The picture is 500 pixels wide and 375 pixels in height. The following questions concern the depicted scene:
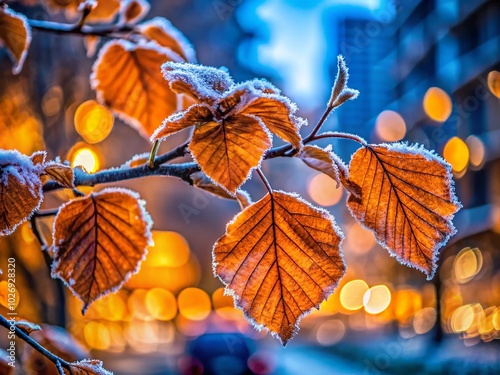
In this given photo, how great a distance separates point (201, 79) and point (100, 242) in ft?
0.68

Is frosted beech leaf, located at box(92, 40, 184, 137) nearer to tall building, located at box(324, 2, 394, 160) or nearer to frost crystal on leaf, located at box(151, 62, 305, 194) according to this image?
frost crystal on leaf, located at box(151, 62, 305, 194)

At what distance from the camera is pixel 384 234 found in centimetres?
48

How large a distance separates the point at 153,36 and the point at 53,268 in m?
0.39

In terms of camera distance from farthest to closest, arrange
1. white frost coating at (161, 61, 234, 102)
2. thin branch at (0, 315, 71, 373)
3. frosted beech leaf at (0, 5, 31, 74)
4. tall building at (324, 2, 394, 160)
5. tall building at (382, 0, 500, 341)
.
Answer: tall building at (324, 2, 394, 160) → tall building at (382, 0, 500, 341) → frosted beech leaf at (0, 5, 31, 74) → thin branch at (0, 315, 71, 373) → white frost coating at (161, 61, 234, 102)

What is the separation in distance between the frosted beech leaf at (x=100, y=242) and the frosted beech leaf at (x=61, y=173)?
0.04m

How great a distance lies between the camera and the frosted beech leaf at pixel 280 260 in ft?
1.54

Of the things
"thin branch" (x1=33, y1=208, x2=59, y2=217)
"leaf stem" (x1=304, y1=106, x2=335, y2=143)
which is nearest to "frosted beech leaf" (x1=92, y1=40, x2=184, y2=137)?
"thin branch" (x1=33, y1=208, x2=59, y2=217)

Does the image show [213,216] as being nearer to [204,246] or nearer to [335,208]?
[204,246]

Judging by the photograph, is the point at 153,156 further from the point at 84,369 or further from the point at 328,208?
the point at 328,208

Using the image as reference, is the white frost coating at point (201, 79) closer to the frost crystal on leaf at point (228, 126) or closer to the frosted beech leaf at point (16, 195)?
the frost crystal on leaf at point (228, 126)

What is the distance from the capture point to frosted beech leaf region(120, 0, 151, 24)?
28.9 inches

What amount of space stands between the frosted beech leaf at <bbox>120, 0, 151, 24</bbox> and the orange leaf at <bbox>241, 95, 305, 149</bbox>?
1.29ft

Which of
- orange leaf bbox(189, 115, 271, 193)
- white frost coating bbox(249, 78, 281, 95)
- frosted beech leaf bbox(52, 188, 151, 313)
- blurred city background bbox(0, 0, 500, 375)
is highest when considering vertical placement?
white frost coating bbox(249, 78, 281, 95)

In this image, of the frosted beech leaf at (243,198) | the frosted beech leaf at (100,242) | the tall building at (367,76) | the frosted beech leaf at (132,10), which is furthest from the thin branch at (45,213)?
the tall building at (367,76)
